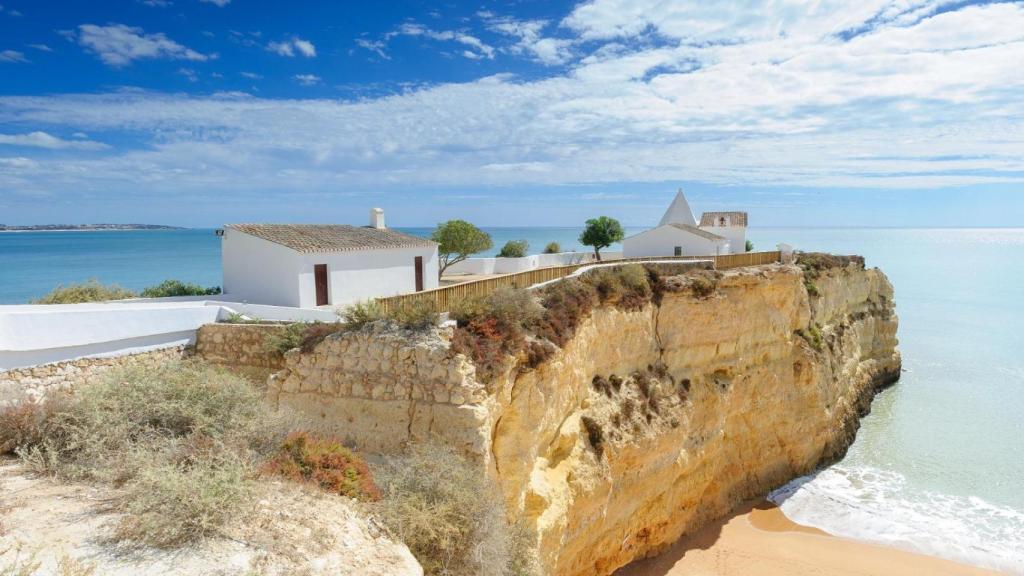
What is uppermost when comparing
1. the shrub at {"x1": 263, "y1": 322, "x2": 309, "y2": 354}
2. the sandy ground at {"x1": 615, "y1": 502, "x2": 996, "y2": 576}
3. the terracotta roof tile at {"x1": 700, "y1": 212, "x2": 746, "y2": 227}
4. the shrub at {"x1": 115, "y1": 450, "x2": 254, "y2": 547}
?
the terracotta roof tile at {"x1": 700, "y1": 212, "x2": 746, "y2": 227}

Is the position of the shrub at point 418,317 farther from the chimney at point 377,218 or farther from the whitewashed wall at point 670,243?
the whitewashed wall at point 670,243

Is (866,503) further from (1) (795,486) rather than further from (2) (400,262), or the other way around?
(2) (400,262)

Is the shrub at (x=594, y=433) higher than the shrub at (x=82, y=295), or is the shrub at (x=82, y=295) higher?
the shrub at (x=82, y=295)

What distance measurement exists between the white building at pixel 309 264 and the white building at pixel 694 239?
1367cm

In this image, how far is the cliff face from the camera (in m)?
11.3

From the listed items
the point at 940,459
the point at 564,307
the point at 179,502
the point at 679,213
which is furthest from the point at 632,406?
the point at 679,213

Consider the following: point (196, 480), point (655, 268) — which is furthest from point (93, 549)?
point (655, 268)

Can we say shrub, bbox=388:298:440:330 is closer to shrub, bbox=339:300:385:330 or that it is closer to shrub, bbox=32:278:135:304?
shrub, bbox=339:300:385:330

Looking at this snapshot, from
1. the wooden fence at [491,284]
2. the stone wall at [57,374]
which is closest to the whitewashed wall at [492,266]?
the wooden fence at [491,284]

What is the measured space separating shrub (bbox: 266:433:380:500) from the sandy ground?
9.74m

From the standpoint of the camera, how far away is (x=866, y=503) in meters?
19.9

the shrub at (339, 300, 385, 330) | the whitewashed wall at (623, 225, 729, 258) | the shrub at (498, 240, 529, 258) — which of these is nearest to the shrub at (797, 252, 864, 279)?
the whitewashed wall at (623, 225, 729, 258)

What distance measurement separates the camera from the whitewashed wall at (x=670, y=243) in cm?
2770

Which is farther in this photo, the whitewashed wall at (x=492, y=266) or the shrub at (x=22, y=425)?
the whitewashed wall at (x=492, y=266)
